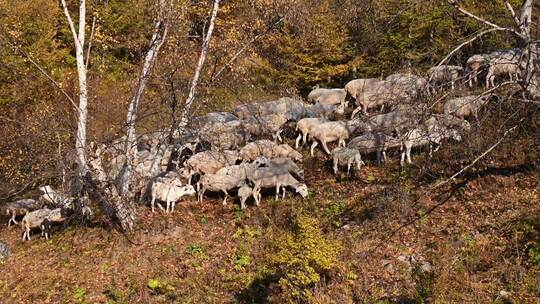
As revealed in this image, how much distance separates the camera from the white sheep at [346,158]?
15812 millimetres

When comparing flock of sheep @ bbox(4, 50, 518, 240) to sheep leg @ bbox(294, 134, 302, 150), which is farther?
sheep leg @ bbox(294, 134, 302, 150)

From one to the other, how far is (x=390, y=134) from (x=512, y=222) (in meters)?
5.66

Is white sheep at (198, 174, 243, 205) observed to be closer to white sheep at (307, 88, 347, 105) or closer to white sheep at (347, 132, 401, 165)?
white sheep at (347, 132, 401, 165)

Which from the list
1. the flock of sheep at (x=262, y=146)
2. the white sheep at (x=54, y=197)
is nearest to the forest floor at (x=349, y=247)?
the flock of sheep at (x=262, y=146)

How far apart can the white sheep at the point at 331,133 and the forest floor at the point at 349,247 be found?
7.10 ft

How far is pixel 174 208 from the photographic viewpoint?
1562 cm

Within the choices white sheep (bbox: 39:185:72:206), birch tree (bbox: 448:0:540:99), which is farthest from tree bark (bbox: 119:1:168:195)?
birch tree (bbox: 448:0:540:99)

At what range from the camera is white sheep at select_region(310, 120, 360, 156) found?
58.3 ft

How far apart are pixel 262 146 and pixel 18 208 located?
31.0 feet

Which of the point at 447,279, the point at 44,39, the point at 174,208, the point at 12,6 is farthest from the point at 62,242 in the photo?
the point at 12,6

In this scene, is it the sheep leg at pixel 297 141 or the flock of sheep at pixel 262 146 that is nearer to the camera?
the flock of sheep at pixel 262 146

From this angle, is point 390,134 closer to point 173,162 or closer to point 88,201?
point 173,162

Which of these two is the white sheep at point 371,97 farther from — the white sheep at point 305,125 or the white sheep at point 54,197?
the white sheep at point 54,197

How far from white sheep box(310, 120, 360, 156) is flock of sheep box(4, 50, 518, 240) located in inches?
1.5
